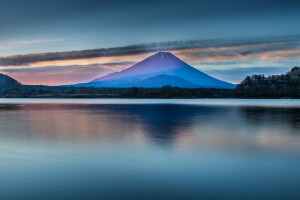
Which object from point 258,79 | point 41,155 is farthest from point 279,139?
point 258,79

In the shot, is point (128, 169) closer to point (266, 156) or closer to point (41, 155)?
point (41, 155)

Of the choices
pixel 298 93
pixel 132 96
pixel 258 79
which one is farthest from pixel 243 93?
pixel 132 96

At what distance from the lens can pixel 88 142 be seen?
13.2 m

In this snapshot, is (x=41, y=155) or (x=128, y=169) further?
(x=41, y=155)

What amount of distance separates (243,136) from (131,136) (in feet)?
19.6

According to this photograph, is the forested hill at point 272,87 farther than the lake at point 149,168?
Yes

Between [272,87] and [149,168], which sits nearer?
[149,168]

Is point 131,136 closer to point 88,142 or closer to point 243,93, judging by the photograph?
point 88,142

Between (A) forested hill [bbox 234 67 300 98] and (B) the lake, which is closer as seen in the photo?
(B) the lake

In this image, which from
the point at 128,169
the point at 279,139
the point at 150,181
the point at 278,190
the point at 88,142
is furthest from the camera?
the point at 279,139

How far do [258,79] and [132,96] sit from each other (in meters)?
78.1

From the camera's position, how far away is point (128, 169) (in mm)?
8336

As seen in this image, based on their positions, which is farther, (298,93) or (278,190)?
(298,93)

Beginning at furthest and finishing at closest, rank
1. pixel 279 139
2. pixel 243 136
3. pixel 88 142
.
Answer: pixel 243 136, pixel 279 139, pixel 88 142
